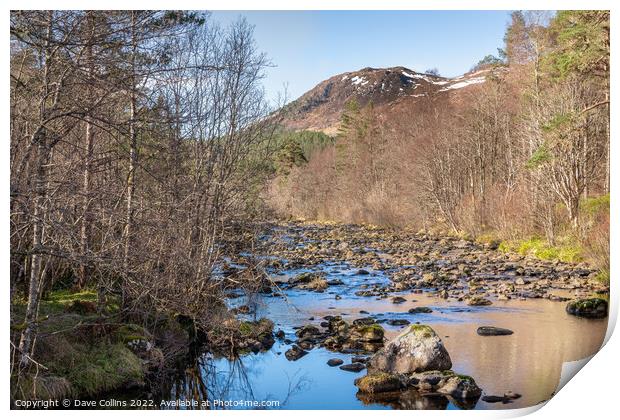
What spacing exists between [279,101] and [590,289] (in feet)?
19.2

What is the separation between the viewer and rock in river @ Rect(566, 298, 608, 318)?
8.69 m

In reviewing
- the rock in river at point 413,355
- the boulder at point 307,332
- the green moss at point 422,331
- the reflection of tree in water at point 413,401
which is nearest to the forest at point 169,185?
the boulder at point 307,332

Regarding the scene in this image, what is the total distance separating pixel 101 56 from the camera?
517cm

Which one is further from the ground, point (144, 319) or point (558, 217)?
point (558, 217)

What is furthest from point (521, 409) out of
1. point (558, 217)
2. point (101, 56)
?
point (558, 217)

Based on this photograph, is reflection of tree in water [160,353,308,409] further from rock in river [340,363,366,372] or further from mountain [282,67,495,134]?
mountain [282,67,495,134]

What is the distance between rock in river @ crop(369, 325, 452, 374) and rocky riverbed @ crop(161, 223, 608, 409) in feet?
0.12

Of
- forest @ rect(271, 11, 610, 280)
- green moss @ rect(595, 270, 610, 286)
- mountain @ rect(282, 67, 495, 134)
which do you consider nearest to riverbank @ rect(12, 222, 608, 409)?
green moss @ rect(595, 270, 610, 286)

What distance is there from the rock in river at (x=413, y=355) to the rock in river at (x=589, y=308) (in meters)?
3.23

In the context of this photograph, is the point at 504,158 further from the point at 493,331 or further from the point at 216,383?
the point at 216,383

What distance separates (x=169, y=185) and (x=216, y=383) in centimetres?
257

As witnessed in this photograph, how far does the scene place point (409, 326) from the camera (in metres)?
6.94

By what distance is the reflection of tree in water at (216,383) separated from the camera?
6.25 metres
